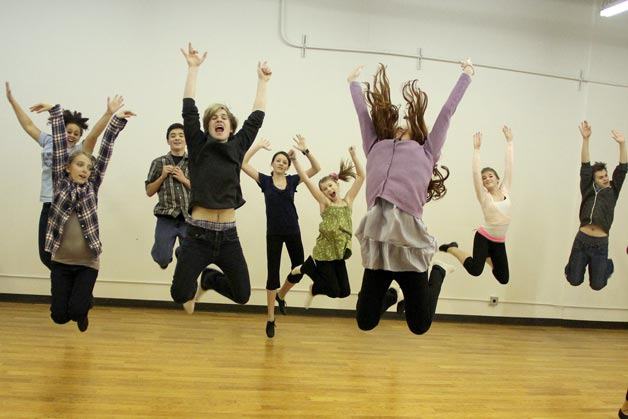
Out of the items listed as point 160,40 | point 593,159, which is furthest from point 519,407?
point 160,40

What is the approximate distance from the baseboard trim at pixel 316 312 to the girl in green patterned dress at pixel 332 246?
142 cm

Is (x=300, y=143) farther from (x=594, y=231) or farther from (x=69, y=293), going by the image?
(x=594, y=231)

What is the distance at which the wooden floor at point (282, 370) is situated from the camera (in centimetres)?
352

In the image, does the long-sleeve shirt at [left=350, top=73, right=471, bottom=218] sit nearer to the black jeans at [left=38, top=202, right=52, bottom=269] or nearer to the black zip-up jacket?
the black jeans at [left=38, top=202, right=52, bottom=269]

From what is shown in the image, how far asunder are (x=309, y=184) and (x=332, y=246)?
1.95 ft

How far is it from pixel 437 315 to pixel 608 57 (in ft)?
12.0

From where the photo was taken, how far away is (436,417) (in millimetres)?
3582

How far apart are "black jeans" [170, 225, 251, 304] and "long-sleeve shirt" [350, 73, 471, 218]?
37.2 inches

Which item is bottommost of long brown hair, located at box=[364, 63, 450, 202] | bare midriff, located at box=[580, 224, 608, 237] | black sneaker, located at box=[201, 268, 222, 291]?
black sneaker, located at box=[201, 268, 222, 291]

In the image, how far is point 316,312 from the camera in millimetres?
6688

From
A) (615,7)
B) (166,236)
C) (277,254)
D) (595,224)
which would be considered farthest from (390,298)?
(615,7)

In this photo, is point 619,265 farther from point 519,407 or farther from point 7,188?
point 7,188

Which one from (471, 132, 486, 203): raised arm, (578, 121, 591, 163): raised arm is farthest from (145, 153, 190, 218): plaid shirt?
(578, 121, 591, 163): raised arm

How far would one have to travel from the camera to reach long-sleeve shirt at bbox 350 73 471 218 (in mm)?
3283
